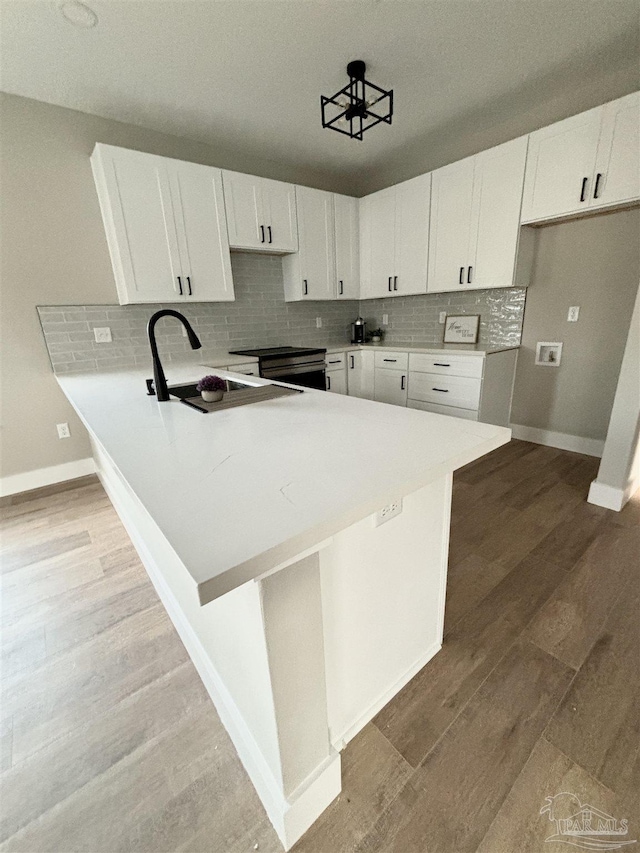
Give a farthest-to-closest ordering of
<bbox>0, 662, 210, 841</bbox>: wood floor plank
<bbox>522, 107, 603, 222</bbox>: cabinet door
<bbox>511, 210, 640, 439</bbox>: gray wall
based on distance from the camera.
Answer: <bbox>511, 210, 640, 439</bbox>: gray wall, <bbox>522, 107, 603, 222</bbox>: cabinet door, <bbox>0, 662, 210, 841</bbox>: wood floor plank

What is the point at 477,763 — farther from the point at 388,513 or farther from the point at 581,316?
the point at 581,316

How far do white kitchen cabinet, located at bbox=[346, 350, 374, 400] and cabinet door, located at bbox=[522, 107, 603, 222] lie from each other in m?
1.79

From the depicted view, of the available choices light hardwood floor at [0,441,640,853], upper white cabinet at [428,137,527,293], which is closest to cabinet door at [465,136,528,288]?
upper white cabinet at [428,137,527,293]

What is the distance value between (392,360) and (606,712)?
2.94m

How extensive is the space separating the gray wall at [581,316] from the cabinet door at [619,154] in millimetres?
322

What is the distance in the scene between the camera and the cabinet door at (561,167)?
2357 millimetres

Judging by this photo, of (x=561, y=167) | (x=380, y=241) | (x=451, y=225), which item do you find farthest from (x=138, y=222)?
(x=561, y=167)

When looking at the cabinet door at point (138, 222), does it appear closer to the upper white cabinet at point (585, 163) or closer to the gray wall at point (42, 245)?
the gray wall at point (42, 245)

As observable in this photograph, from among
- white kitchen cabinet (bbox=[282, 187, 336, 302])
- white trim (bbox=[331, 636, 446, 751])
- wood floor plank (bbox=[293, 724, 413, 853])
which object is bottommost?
wood floor plank (bbox=[293, 724, 413, 853])

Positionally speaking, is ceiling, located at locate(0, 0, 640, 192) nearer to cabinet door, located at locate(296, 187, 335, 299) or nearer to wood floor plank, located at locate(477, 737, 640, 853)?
cabinet door, located at locate(296, 187, 335, 299)

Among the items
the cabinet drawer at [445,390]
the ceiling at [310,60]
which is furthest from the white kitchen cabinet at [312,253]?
the cabinet drawer at [445,390]

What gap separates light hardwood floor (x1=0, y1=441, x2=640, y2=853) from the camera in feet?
3.06

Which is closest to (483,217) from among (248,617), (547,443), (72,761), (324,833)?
(547,443)

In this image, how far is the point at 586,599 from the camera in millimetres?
1603
